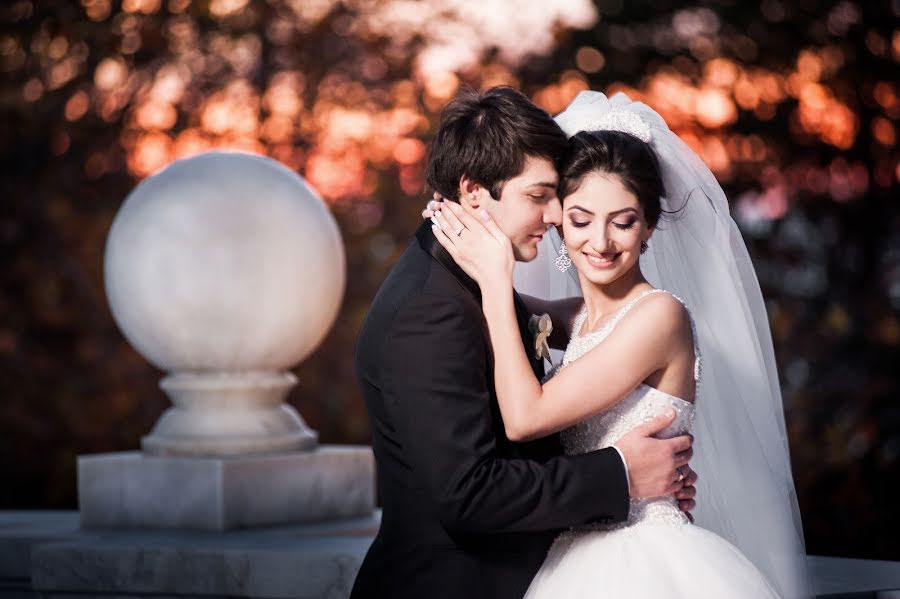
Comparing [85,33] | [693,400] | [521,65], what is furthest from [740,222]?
[693,400]

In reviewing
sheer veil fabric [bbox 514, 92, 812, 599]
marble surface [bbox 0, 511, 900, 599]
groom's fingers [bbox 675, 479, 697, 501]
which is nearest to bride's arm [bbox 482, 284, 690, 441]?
groom's fingers [bbox 675, 479, 697, 501]

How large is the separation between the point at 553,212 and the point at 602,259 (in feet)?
0.66

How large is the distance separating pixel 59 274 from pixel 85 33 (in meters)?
1.90

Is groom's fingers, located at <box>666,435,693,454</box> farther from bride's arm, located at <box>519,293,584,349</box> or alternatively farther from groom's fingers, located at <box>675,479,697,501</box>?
bride's arm, located at <box>519,293,584,349</box>

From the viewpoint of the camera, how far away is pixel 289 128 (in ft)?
32.6

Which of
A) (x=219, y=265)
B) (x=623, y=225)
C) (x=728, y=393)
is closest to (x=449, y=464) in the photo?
(x=623, y=225)

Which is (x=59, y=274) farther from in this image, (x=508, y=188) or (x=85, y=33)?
(x=508, y=188)

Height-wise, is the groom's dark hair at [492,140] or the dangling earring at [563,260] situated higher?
the groom's dark hair at [492,140]

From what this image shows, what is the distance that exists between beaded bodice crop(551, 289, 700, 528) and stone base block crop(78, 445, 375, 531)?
2.19 meters

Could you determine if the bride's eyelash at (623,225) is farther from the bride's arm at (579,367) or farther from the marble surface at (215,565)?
the marble surface at (215,565)

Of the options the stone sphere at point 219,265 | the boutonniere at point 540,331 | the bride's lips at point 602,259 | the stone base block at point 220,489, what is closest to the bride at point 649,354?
the bride's lips at point 602,259

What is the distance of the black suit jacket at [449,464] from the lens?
10.2 feet

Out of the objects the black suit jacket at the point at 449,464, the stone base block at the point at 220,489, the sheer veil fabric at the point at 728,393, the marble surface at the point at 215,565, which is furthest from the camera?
the stone base block at the point at 220,489

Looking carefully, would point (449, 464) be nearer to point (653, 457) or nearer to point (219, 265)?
point (653, 457)
